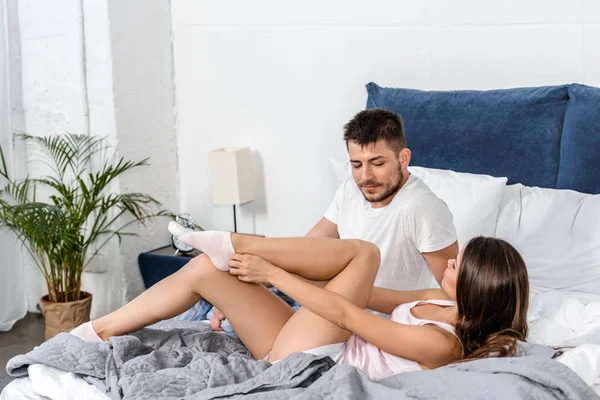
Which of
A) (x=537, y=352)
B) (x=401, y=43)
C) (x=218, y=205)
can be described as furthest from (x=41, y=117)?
(x=537, y=352)

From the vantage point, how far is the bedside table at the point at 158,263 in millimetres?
4000

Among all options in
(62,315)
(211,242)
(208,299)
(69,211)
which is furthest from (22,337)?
(211,242)

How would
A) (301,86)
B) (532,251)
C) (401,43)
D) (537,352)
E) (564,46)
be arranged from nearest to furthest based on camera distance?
(537,352), (532,251), (564,46), (401,43), (301,86)

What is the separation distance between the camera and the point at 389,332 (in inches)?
86.0

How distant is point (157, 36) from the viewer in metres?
4.23

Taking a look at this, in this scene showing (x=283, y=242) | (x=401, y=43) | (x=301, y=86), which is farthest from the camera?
(x=301, y=86)

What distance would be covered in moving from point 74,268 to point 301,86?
132 cm

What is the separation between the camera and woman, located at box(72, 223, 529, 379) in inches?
83.5

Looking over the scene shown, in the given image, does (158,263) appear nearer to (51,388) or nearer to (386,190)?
(386,190)

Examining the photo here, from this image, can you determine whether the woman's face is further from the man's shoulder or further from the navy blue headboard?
the navy blue headboard

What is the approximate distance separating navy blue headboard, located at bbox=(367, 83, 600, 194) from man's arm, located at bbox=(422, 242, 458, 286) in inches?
31.4

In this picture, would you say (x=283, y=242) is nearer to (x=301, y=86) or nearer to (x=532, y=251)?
(x=532, y=251)

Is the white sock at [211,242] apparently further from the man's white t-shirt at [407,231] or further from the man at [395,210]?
the man's white t-shirt at [407,231]

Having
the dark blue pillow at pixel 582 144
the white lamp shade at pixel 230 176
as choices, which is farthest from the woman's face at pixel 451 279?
the white lamp shade at pixel 230 176
